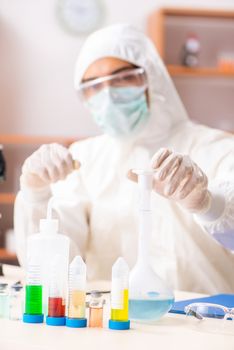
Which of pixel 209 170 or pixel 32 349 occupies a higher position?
pixel 209 170

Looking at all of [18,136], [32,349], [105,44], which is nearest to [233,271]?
[105,44]

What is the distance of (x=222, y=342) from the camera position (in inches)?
46.4

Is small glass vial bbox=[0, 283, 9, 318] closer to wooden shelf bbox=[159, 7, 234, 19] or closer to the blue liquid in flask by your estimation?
the blue liquid in flask

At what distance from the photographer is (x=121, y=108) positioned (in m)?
2.34

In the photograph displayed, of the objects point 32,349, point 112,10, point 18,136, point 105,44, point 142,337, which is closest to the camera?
point 32,349

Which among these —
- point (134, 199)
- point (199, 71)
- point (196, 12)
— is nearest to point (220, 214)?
point (134, 199)

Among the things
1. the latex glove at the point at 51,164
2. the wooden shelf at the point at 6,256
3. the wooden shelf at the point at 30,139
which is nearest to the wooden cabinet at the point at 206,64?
the wooden shelf at the point at 30,139

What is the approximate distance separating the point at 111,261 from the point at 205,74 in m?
2.26

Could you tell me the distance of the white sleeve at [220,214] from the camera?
1738mm

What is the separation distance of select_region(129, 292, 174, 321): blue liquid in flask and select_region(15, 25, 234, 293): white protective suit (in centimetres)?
64

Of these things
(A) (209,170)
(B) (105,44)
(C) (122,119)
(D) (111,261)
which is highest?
(B) (105,44)

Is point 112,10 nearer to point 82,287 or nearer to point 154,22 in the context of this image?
point 154,22

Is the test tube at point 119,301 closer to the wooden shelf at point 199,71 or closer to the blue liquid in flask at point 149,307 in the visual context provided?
the blue liquid in flask at point 149,307

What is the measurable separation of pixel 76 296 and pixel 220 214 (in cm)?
60
